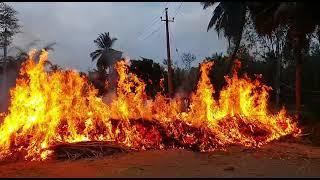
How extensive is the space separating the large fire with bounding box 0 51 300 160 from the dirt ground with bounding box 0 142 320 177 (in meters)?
1.08

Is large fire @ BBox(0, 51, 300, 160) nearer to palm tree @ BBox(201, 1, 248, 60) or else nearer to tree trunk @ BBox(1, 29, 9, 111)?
palm tree @ BBox(201, 1, 248, 60)

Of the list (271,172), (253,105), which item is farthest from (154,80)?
(271,172)

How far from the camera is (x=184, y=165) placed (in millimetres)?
13695

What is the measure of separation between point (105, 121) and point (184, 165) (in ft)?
14.5

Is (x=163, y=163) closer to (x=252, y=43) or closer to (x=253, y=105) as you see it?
(x=253, y=105)

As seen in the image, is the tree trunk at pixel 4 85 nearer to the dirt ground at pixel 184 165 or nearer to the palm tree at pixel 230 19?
the palm tree at pixel 230 19

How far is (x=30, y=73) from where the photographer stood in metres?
16.8

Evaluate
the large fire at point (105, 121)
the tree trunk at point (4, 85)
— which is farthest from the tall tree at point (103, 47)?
the large fire at point (105, 121)

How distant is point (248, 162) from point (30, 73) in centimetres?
730

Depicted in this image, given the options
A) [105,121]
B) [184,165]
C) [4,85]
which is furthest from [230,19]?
[184,165]

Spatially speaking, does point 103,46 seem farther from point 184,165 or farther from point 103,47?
point 184,165

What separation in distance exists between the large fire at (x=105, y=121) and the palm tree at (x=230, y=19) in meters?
8.49

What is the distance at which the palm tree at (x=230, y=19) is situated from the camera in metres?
28.1

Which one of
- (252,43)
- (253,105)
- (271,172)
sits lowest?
(271,172)
